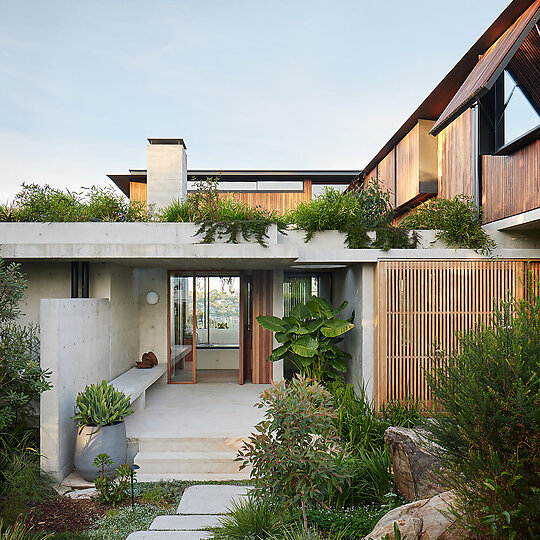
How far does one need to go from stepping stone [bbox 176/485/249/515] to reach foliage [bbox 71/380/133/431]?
1.38 m

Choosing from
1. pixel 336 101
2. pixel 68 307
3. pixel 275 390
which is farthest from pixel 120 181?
pixel 275 390

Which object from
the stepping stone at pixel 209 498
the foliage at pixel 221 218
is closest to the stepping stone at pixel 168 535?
the stepping stone at pixel 209 498

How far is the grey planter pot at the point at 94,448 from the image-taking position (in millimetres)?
5527

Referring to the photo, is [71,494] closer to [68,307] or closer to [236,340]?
[68,307]

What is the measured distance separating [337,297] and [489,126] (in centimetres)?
528

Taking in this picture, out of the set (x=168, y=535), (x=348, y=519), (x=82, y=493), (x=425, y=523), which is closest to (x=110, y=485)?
(x=82, y=493)

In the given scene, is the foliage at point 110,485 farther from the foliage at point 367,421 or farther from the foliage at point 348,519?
the foliage at point 367,421

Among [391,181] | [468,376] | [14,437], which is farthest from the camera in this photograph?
[391,181]

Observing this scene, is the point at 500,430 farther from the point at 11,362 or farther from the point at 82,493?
the point at 82,493

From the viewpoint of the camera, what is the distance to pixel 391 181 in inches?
510

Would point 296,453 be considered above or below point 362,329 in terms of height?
below

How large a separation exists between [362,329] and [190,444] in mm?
3375

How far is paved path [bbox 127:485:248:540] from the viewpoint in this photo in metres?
4.04

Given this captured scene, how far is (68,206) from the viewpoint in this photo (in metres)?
7.71
